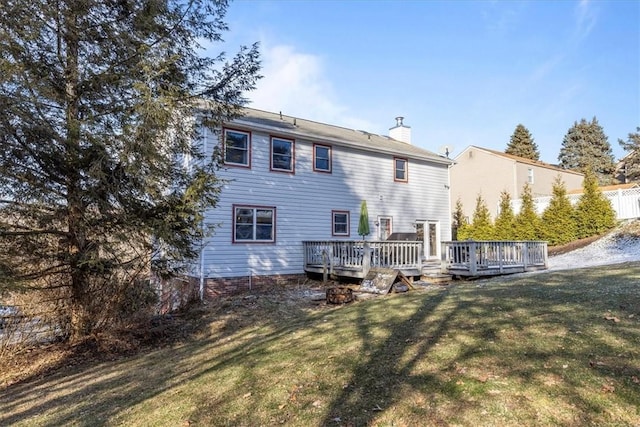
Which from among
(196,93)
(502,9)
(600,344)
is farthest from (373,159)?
(600,344)

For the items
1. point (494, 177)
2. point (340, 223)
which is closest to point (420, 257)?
point (340, 223)

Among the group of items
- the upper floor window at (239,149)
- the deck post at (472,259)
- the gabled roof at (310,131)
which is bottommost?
the deck post at (472,259)

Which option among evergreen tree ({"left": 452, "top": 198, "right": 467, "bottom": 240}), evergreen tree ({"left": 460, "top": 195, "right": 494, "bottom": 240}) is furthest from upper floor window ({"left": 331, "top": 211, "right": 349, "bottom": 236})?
evergreen tree ({"left": 452, "top": 198, "right": 467, "bottom": 240})

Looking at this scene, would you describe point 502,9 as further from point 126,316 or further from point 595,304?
point 126,316

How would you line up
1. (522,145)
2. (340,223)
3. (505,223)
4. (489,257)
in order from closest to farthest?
(489,257)
(340,223)
(505,223)
(522,145)

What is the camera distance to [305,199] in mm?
14023

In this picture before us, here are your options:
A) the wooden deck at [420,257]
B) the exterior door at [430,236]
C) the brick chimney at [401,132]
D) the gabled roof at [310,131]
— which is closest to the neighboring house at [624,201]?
the exterior door at [430,236]

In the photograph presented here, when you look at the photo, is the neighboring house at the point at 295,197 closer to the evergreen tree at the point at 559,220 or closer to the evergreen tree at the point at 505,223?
the evergreen tree at the point at 505,223

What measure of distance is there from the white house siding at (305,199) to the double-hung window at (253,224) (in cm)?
17

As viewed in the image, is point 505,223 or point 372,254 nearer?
point 372,254

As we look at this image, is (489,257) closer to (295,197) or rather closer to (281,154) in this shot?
(295,197)

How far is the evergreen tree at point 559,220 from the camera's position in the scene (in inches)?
715

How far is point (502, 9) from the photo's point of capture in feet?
37.1

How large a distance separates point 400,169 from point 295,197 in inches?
210
